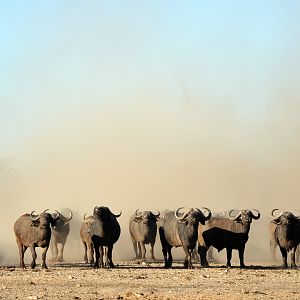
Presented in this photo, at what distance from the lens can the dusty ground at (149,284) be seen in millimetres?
22234

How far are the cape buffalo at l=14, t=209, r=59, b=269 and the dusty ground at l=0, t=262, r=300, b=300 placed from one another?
7.53 feet

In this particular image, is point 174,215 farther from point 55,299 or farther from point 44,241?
point 55,299

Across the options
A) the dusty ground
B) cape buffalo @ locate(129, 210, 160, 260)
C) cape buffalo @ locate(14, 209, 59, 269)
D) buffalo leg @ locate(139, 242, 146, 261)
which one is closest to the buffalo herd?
cape buffalo @ locate(14, 209, 59, 269)

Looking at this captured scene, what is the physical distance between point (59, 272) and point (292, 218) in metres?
9.47

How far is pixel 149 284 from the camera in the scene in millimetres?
25375

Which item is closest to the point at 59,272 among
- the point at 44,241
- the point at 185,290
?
the point at 44,241

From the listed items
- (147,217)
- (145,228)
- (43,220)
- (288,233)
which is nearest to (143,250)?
(145,228)

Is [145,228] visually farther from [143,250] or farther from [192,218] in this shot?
[192,218]

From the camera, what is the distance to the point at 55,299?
69.9 ft

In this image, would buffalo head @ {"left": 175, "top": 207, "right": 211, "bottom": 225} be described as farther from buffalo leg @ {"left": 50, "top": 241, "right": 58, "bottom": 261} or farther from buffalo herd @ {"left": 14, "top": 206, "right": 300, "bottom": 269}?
buffalo leg @ {"left": 50, "top": 241, "right": 58, "bottom": 261}

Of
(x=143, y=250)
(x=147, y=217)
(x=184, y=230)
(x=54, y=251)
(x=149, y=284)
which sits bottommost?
(x=149, y=284)

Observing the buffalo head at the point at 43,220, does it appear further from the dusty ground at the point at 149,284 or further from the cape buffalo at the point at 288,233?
the cape buffalo at the point at 288,233

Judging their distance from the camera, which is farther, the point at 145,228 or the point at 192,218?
the point at 145,228

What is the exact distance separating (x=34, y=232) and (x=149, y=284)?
9.80 metres
